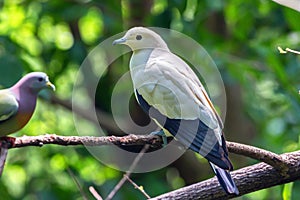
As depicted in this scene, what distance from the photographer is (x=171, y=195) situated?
2047mm

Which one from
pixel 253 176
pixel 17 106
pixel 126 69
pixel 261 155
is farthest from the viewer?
pixel 126 69

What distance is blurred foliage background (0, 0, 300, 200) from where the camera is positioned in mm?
3492

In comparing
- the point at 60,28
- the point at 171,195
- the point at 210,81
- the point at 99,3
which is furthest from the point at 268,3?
the point at 171,195

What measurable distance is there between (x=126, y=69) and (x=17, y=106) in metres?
2.26

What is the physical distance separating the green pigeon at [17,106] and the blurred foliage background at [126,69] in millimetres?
1333

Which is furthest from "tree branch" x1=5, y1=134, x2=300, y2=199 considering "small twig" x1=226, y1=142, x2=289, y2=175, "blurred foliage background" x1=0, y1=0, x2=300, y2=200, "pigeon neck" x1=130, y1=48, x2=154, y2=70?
"blurred foliage background" x1=0, y1=0, x2=300, y2=200

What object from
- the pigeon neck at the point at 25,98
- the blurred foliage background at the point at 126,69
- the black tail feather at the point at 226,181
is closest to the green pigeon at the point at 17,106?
the pigeon neck at the point at 25,98

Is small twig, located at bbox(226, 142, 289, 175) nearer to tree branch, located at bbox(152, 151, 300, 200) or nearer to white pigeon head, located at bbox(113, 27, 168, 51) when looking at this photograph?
tree branch, located at bbox(152, 151, 300, 200)

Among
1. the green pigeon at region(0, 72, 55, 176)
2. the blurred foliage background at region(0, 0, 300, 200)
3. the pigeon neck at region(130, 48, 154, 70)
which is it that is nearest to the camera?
the green pigeon at region(0, 72, 55, 176)

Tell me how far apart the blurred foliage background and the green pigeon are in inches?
52.5

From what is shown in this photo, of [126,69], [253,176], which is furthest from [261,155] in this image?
[126,69]

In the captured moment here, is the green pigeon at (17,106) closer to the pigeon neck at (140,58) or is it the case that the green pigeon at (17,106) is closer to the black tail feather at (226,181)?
the pigeon neck at (140,58)

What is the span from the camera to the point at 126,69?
3982mm

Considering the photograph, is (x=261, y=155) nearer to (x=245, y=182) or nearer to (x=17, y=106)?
(x=245, y=182)
